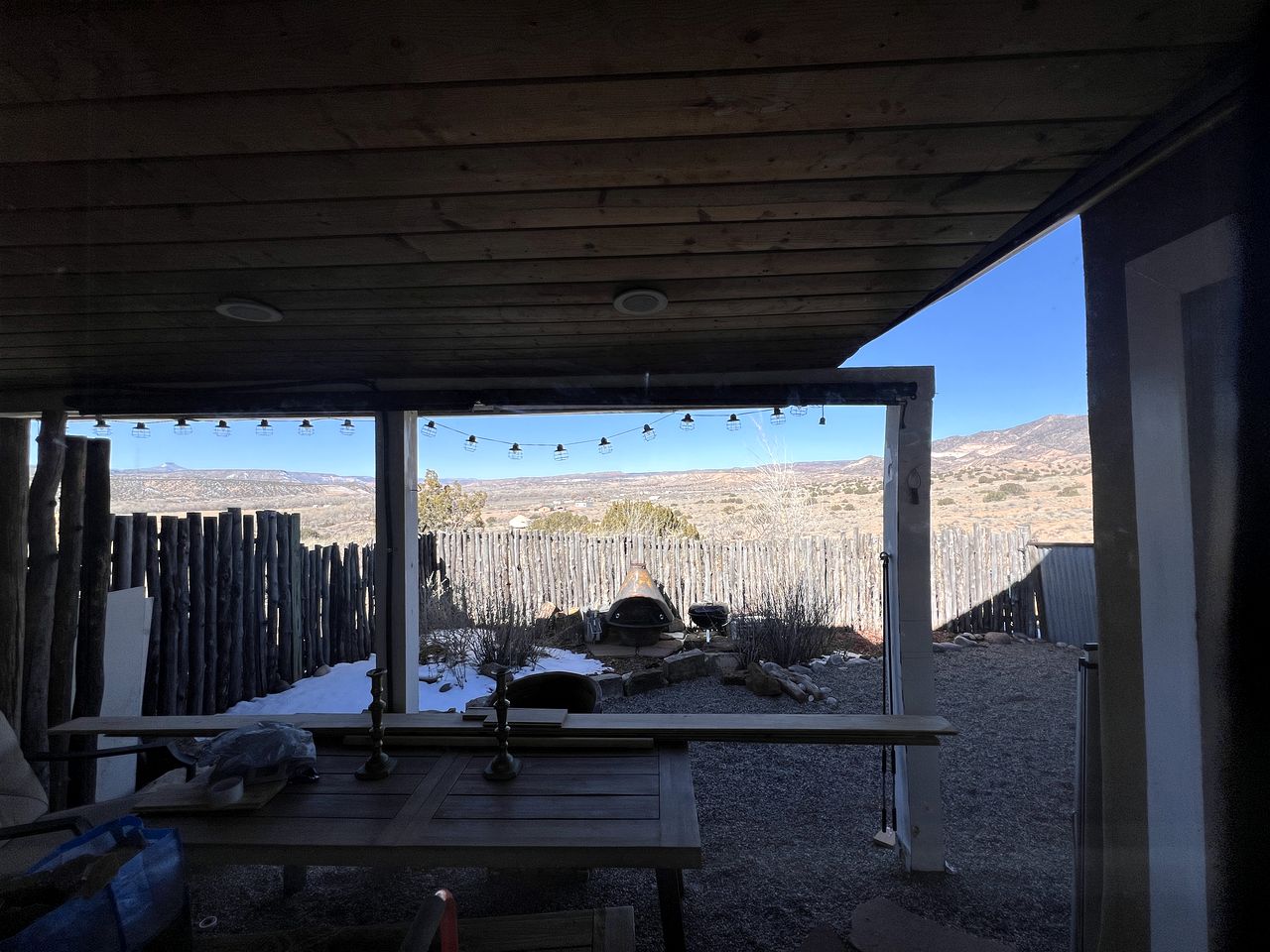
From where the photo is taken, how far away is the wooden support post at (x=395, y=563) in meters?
2.90

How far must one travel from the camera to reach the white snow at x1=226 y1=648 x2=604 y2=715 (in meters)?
4.34

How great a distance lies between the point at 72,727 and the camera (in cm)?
252

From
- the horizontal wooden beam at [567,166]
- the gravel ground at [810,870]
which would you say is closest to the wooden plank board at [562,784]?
the gravel ground at [810,870]

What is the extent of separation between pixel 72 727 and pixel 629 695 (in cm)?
358

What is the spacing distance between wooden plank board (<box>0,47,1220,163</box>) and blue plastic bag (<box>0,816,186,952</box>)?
1.20 meters

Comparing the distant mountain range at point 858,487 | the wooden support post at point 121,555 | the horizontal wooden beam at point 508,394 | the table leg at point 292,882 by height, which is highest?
the horizontal wooden beam at point 508,394

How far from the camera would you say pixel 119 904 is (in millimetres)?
797

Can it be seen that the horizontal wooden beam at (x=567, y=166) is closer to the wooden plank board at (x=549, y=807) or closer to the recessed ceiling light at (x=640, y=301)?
the recessed ceiling light at (x=640, y=301)

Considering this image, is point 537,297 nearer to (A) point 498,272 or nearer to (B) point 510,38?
(A) point 498,272

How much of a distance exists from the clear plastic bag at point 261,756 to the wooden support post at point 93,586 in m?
1.53

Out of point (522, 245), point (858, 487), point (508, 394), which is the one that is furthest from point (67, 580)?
point (858, 487)

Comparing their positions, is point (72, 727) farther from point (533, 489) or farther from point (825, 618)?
point (533, 489)

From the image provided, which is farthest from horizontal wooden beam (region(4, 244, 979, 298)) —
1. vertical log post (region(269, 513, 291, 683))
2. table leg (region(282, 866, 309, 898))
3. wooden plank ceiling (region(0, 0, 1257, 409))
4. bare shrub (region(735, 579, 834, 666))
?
bare shrub (region(735, 579, 834, 666))

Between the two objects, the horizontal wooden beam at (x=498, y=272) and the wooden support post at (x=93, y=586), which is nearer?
the horizontal wooden beam at (x=498, y=272)
